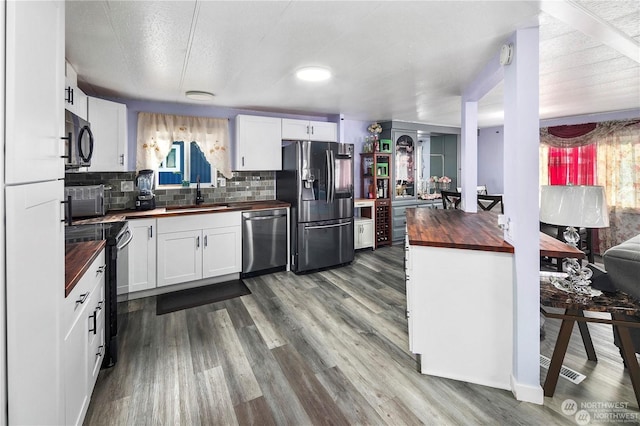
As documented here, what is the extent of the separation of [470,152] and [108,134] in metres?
3.82

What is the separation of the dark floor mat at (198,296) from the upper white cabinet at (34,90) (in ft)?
7.10

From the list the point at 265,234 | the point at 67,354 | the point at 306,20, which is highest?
the point at 306,20

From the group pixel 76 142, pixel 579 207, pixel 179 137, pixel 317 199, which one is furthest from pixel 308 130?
pixel 579 207

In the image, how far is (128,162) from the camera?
365cm

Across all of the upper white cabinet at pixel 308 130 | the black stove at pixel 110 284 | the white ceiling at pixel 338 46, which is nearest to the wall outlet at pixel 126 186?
the white ceiling at pixel 338 46

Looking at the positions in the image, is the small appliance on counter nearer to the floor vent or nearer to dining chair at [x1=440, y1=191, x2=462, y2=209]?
dining chair at [x1=440, y1=191, x2=462, y2=209]

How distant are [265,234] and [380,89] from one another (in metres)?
2.19

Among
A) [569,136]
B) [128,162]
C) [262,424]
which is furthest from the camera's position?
[569,136]

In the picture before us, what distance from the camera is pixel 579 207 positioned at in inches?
76.0

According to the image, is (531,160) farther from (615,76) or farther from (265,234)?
(265,234)

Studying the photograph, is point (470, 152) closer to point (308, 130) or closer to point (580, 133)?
point (308, 130)

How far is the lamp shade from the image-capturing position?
190 cm

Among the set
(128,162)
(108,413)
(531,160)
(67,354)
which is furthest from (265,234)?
(531,160)

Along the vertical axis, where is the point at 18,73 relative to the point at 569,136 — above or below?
below
